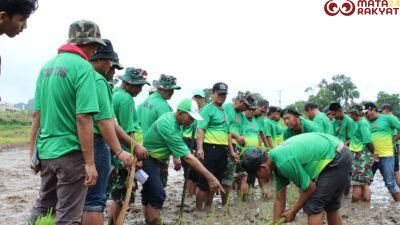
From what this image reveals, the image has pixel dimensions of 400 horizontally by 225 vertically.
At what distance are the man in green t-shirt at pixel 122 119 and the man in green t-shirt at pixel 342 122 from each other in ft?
15.1

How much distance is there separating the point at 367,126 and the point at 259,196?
7.88ft

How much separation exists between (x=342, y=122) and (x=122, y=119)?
5340 mm

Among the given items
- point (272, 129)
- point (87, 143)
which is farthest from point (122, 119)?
point (272, 129)

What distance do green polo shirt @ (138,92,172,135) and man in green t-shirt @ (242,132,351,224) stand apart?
87.2 inches

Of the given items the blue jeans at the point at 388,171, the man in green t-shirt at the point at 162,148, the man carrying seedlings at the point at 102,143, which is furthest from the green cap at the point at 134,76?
the blue jeans at the point at 388,171

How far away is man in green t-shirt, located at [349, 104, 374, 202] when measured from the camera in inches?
317

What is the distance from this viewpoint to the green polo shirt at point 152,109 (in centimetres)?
617

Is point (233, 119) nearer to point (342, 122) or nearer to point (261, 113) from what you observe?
point (261, 113)

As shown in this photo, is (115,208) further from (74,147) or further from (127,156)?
(74,147)

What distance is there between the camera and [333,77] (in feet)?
155

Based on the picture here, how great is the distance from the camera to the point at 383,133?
8.54 metres

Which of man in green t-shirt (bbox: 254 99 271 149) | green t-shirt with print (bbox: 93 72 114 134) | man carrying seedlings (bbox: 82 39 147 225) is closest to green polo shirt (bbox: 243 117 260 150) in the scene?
man in green t-shirt (bbox: 254 99 271 149)

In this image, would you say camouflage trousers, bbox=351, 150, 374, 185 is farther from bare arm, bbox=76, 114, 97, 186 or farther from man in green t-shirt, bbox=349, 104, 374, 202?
bare arm, bbox=76, 114, 97, 186

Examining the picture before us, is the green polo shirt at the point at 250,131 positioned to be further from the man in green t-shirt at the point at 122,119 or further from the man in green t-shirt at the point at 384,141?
the man in green t-shirt at the point at 122,119
